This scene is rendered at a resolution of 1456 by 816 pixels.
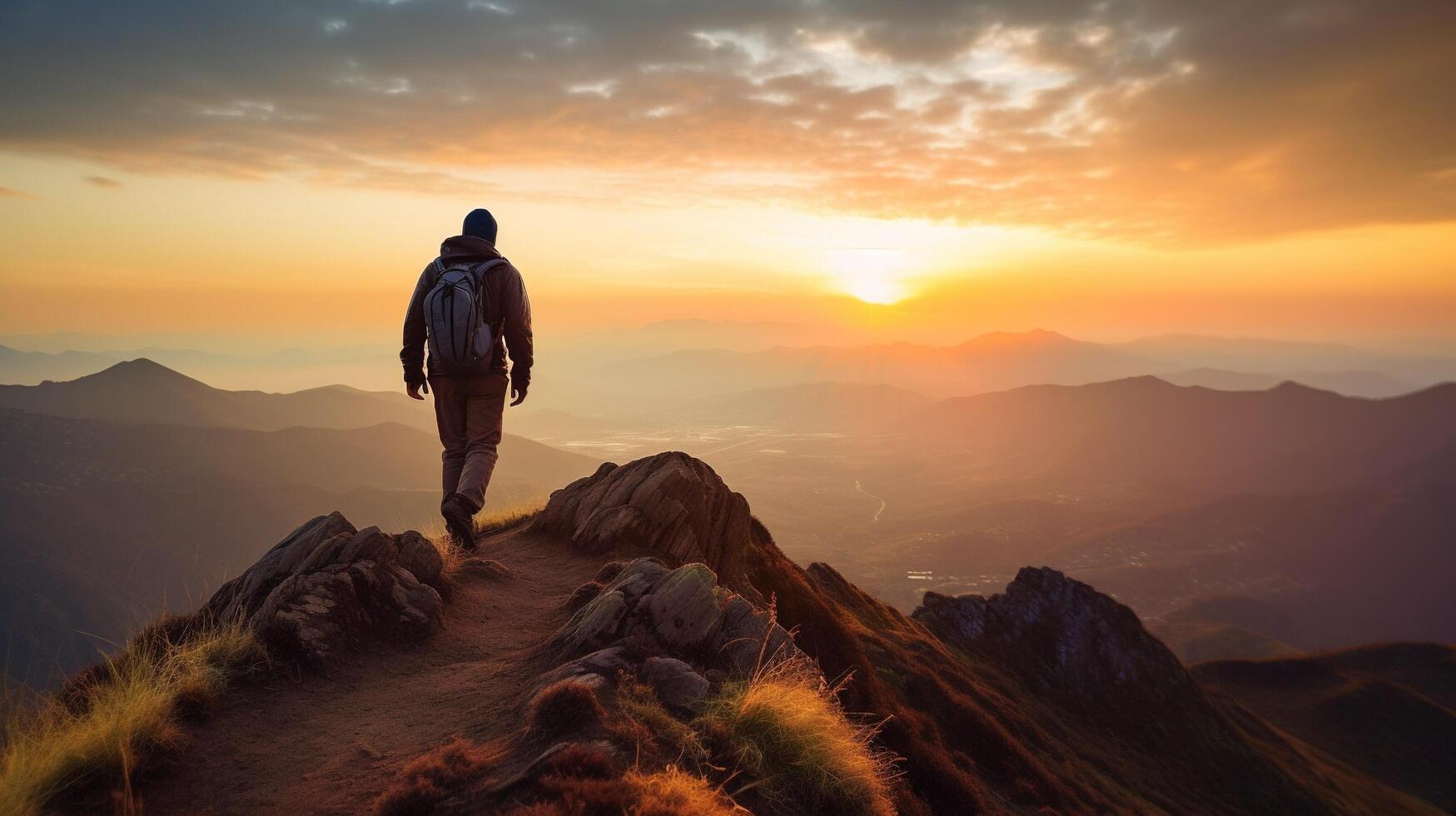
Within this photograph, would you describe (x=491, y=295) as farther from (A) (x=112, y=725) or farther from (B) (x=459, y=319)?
(A) (x=112, y=725)

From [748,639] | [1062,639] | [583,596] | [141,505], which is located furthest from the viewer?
[141,505]

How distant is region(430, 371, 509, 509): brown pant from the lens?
10.2 m

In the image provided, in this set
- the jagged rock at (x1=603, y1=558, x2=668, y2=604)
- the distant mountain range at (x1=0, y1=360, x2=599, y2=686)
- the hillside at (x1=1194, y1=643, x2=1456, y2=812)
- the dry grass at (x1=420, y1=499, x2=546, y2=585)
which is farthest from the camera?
the distant mountain range at (x1=0, y1=360, x2=599, y2=686)

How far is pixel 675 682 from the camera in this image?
20.8 ft

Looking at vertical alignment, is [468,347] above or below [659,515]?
above

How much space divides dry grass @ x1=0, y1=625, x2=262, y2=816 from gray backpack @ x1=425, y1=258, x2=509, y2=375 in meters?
4.62

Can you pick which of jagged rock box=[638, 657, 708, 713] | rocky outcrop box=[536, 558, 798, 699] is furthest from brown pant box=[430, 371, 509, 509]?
jagged rock box=[638, 657, 708, 713]

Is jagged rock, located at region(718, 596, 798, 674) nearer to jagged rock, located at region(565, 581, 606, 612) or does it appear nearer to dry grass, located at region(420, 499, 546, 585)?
jagged rock, located at region(565, 581, 606, 612)

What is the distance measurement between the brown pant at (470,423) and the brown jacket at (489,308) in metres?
0.29

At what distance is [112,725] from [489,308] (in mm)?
6608

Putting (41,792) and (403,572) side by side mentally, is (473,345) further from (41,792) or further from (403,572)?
(41,792)

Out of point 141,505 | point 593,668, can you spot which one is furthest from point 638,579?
point 141,505

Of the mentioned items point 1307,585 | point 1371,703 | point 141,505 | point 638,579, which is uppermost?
point 638,579

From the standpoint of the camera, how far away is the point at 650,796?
418 cm
